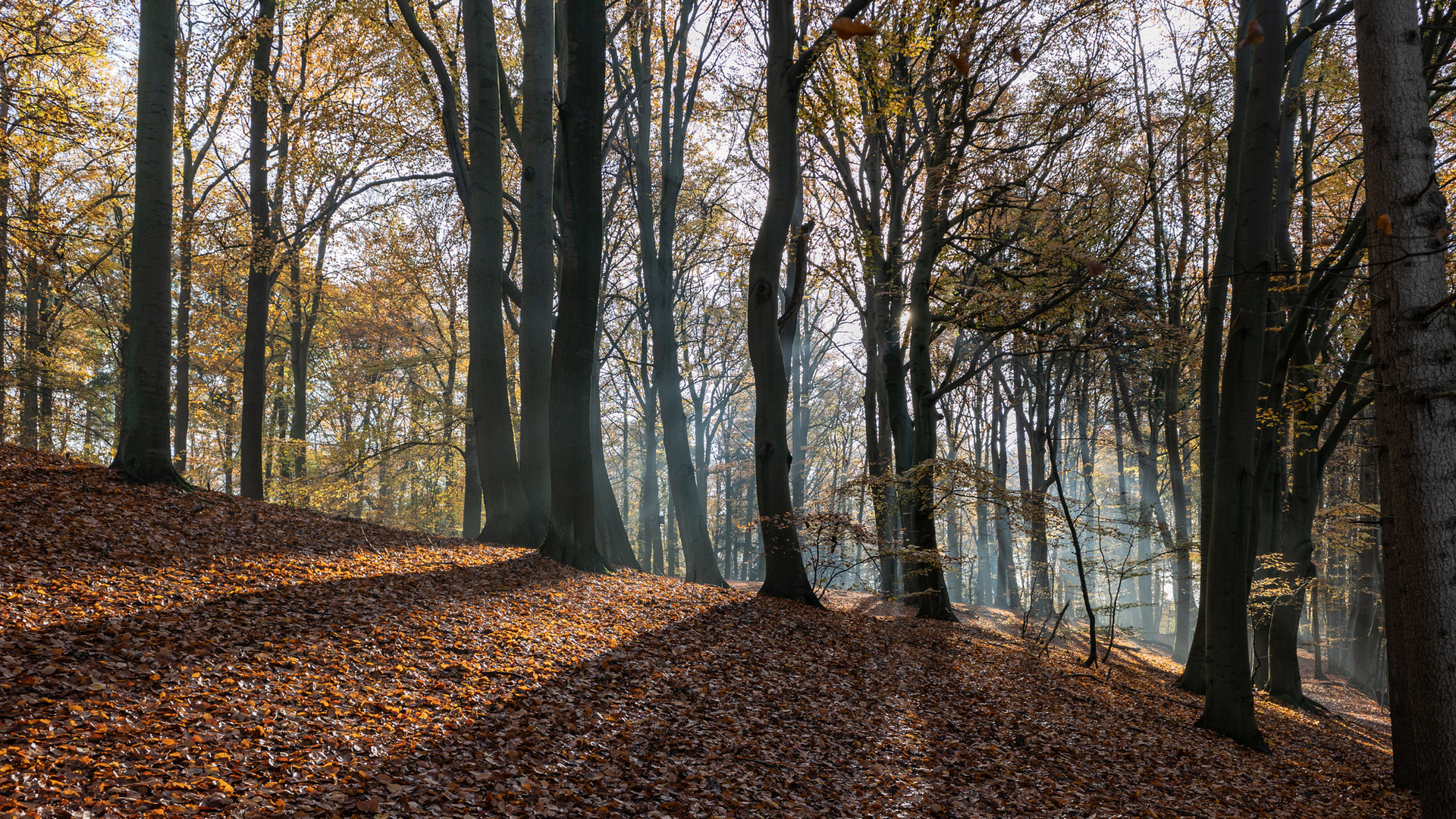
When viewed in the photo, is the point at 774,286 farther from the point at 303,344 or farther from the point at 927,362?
the point at 303,344

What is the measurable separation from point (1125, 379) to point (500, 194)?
609 inches

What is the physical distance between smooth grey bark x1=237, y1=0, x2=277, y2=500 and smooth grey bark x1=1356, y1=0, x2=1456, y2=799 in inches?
529

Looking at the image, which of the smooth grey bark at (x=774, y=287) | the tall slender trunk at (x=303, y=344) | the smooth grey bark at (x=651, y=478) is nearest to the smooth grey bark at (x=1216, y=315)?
the smooth grey bark at (x=774, y=287)

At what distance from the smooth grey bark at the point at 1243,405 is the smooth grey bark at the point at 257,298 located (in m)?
13.1

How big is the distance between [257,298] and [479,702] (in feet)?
35.1

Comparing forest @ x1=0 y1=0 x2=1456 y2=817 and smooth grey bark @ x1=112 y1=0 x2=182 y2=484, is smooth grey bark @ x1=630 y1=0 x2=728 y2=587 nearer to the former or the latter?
forest @ x1=0 y1=0 x2=1456 y2=817

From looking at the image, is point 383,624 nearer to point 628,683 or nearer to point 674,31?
point 628,683

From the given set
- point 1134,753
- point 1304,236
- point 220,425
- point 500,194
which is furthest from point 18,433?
point 1304,236

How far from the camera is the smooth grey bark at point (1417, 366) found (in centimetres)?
398

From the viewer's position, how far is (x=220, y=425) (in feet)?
66.0

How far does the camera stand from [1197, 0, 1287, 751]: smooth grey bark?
609 centimetres

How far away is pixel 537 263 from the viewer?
377 inches

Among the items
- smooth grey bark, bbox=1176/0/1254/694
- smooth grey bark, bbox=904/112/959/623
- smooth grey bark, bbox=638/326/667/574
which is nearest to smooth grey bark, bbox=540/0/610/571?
smooth grey bark, bbox=904/112/959/623

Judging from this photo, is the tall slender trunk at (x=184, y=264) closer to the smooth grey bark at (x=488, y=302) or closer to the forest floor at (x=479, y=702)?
the smooth grey bark at (x=488, y=302)
